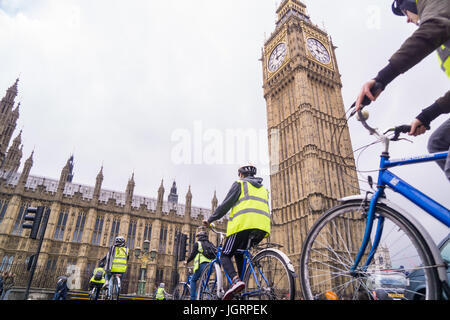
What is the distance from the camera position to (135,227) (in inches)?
1232

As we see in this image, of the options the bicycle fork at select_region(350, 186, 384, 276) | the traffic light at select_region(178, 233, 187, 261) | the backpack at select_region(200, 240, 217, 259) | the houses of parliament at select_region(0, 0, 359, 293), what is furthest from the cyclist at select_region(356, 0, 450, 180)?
the houses of parliament at select_region(0, 0, 359, 293)

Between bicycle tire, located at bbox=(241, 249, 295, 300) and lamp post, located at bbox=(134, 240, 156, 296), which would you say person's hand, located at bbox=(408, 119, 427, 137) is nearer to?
bicycle tire, located at bbox=(241, 249, 295, 300)

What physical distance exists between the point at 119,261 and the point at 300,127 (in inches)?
1035

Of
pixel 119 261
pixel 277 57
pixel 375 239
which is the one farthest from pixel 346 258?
pixel 277 57

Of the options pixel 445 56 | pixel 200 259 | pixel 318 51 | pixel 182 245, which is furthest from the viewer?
pixel 318 51

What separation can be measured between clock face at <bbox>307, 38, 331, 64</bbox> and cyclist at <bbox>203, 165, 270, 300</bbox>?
33.9 m

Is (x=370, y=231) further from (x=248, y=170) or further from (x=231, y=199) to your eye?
(x=248, y=170)

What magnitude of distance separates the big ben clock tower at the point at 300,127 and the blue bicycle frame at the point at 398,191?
78.5ft

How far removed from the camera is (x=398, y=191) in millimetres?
1972

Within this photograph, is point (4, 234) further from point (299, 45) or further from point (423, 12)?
point (299, 45)

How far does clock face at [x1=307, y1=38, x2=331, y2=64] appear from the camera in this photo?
3297 centimetres

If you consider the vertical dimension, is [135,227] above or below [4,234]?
above
